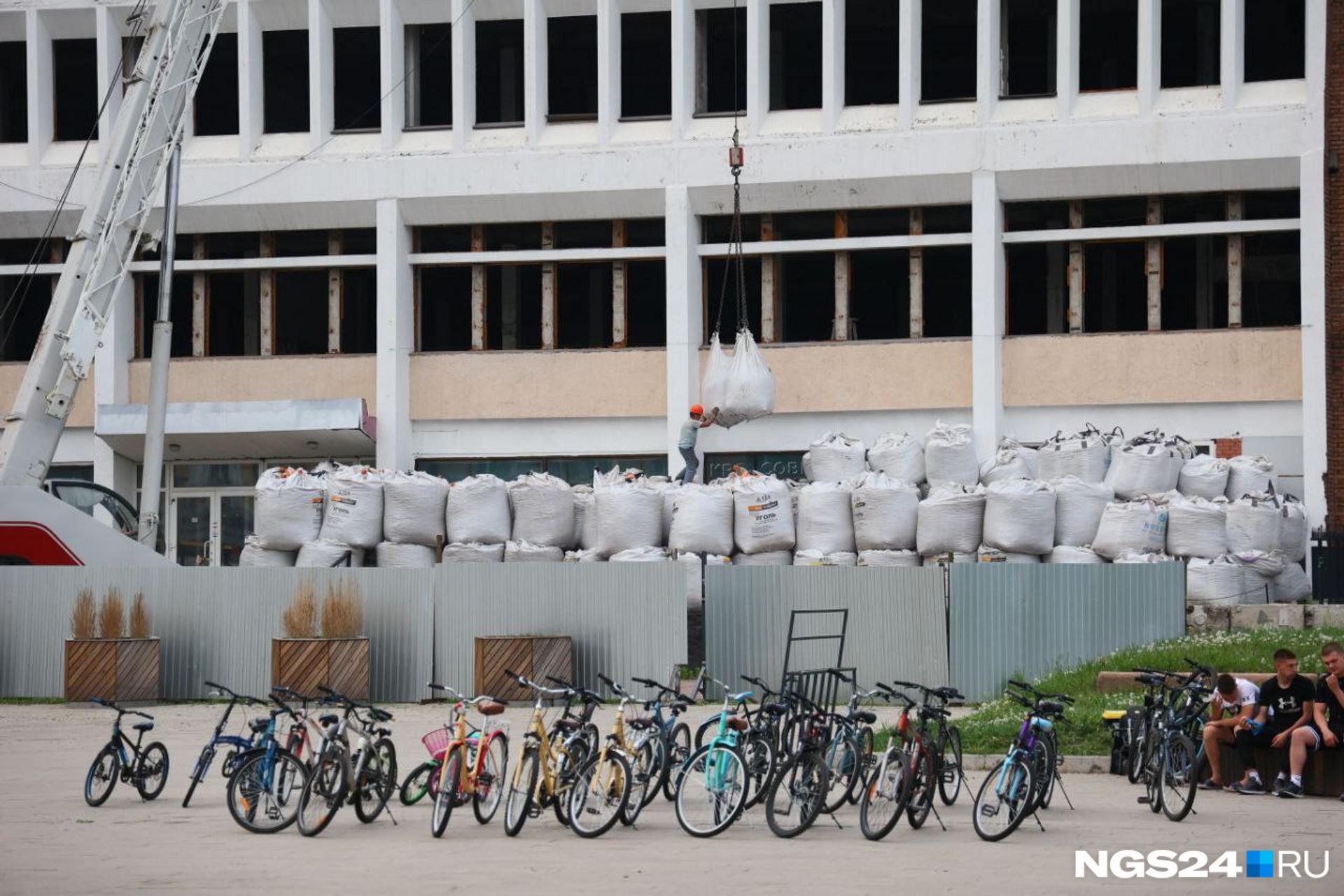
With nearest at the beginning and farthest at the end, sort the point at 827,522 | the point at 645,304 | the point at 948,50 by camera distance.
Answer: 1. the point at 827,522
2. the point at 645,304
3. the point at 948,50

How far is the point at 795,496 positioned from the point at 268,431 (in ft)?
40.1

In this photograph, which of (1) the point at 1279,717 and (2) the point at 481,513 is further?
(2) the point at 481,513

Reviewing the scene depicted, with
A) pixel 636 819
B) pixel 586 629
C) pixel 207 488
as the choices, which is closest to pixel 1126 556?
pixel 586 629


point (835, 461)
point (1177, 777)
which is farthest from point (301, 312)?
point (1177, 777)

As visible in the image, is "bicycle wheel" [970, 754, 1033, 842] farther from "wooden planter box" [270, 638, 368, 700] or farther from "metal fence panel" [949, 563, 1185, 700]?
"wooden planter box" [270, 638, 368, 700]

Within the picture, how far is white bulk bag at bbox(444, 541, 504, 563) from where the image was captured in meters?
26.1

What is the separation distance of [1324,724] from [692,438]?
47.5ft

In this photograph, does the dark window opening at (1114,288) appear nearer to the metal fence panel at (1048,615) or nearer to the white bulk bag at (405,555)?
the metal fence panel at (1048,615)

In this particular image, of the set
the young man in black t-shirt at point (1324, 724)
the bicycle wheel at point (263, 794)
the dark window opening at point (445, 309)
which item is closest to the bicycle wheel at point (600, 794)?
the bicycle wheel at point (263, 794)

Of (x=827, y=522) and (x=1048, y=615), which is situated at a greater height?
(x=827, y=522)

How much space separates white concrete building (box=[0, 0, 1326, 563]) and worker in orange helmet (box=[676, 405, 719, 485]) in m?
5.52

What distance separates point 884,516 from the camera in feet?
83.1

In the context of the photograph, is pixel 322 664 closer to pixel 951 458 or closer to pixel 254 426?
pixel 951 458

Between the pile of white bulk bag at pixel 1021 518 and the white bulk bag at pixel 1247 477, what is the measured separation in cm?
333
